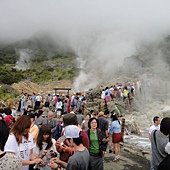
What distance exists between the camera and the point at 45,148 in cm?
536

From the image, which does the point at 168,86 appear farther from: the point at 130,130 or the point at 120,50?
the point at 120,50

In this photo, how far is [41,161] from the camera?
5047mm

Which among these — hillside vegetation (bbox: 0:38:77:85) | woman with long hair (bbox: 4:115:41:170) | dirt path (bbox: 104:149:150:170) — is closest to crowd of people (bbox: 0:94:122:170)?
woman with long hair (bbox: 4:115:41:170)

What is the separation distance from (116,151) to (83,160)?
620 cm

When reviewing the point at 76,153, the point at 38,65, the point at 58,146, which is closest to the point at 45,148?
the point at 58,146

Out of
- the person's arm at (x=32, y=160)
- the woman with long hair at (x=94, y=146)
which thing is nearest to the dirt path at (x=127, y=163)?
the woman with long hair at (x=94, y=146)

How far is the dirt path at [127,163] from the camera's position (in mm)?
9469

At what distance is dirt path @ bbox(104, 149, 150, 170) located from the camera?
947 centimetres

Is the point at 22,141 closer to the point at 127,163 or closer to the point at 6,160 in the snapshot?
the point at 6,160

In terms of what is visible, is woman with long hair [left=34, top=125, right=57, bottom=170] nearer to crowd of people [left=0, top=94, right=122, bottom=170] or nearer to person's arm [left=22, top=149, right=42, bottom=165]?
crowd of people [left=0, top=94, right=122, bottom=170]

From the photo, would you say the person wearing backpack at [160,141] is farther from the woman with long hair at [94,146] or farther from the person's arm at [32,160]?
the person's arm at [32,160]

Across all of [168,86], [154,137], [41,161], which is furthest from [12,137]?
[168,86]

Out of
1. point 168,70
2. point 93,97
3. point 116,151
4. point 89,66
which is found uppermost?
point 89,66

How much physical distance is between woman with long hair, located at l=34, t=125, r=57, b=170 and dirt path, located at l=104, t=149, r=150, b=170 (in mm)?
4201
